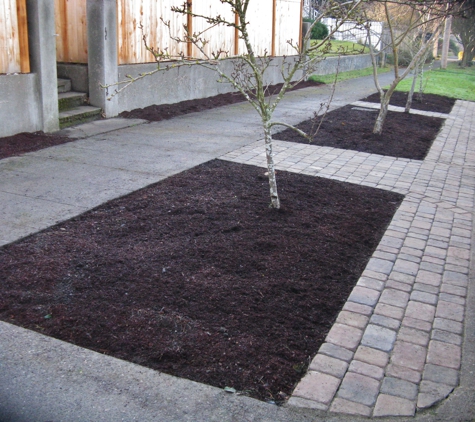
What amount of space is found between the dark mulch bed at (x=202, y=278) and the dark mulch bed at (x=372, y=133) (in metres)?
3.02

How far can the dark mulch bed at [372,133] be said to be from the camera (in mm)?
9117

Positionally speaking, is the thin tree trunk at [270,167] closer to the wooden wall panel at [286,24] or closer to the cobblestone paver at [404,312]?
the cobblestone paver at [404,312]

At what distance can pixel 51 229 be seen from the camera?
199 inches

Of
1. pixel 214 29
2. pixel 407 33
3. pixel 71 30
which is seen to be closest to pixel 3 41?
pixel 71 30

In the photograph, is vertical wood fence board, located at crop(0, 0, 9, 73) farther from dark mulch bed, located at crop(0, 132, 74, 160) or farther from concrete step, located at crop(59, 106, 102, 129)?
concrete step, located at crop(59, 106, 102, 129)

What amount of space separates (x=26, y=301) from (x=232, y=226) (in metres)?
2.03

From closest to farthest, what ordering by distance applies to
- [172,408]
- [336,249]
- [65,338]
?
1. [172,408]
2. [65,338]
3. [336,249]

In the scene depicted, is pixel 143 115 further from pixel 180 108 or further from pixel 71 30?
pixel 71 30

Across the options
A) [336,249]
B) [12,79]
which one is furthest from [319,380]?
[12,79]

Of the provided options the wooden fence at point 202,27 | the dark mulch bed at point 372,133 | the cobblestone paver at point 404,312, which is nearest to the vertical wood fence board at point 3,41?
the wooden fence at point 202,27

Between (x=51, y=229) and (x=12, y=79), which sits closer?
(x=51, y=229)

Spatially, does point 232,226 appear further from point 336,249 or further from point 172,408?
point 172,408

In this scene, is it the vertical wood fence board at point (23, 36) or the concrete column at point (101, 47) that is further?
the concrete column at point (101, 47)

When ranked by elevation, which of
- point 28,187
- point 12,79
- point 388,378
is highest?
point 12,79
